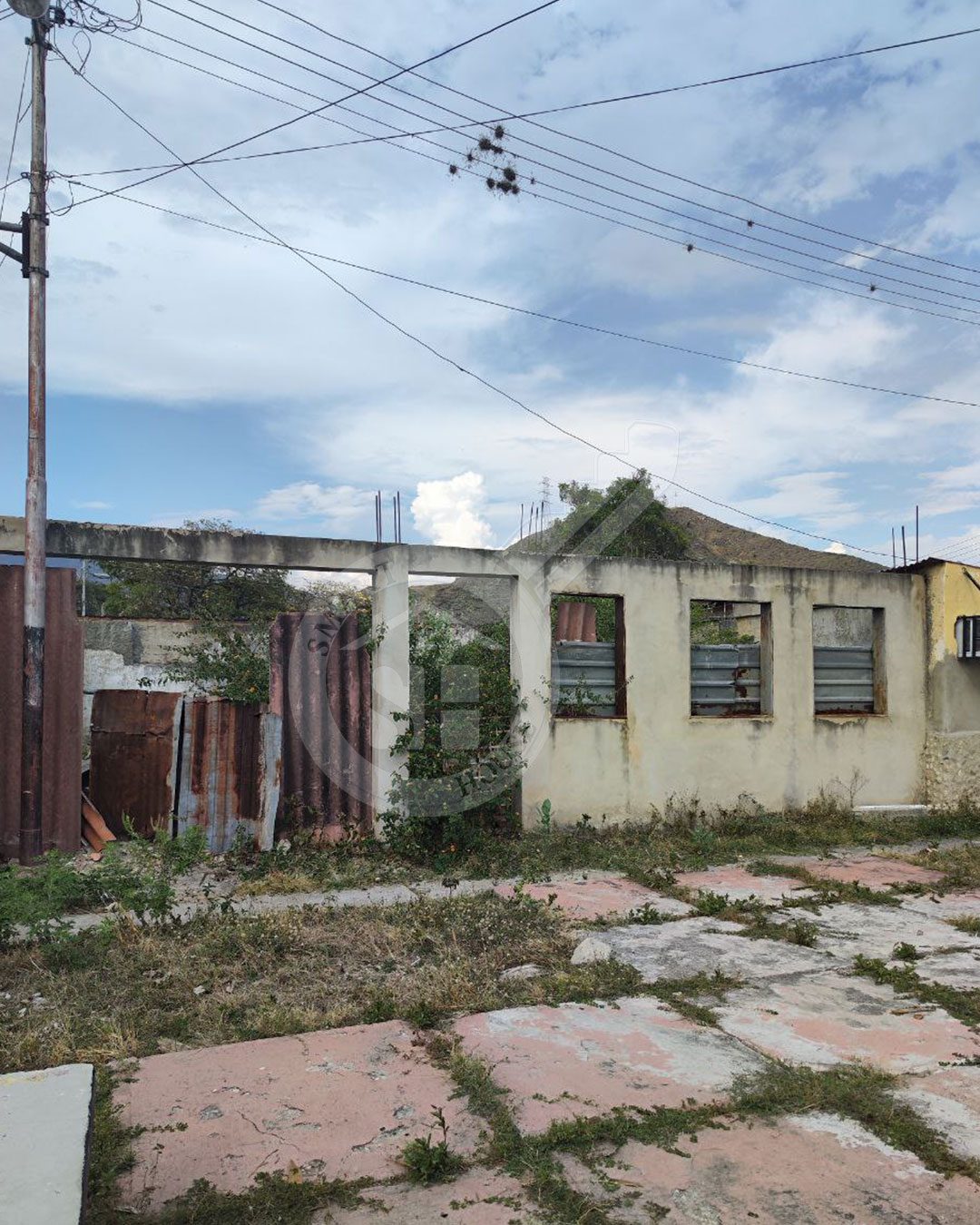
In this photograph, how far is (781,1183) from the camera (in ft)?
9.02

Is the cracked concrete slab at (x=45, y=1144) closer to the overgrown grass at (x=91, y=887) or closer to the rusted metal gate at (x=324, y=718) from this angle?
the overgrown grass at (x=91, y=887)

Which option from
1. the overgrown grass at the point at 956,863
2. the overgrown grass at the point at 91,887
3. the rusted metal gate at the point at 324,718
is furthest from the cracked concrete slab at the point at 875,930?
the overgrown grass at the point at 91,887

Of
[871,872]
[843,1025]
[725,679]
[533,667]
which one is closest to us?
[843,1025]

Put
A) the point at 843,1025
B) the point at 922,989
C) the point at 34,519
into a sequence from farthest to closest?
1. the point at 34,519
2. the point at 922,989
3. the point at 843,1025

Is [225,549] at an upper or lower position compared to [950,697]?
upper

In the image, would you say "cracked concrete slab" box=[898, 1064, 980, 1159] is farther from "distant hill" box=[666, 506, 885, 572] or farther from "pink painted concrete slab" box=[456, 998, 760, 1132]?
"distant hill" box=[666, 506, 885, 572]

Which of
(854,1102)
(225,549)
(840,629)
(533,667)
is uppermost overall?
(225,549)

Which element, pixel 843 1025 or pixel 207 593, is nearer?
pixel 843 1025

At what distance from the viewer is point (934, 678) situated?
1024cm

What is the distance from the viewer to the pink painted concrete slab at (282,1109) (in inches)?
111

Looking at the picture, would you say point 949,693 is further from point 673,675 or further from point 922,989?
point 922,989

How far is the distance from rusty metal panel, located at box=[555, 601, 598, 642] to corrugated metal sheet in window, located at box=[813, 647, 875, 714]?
2872 millimetres

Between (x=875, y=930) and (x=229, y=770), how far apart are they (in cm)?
494

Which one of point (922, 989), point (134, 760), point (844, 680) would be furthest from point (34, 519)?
point (844, 680)
